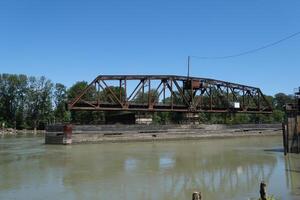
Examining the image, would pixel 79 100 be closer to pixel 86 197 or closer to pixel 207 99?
pixel 207 99

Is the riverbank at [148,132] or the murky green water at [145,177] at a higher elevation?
the riverbank at [148,132]

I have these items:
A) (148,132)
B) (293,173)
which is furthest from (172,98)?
(293,173)

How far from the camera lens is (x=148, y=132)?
7538 cm

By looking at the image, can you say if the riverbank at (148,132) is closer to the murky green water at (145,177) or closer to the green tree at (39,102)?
the murky green water at (145,177)

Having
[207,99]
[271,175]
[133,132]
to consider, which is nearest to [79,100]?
[133,132]

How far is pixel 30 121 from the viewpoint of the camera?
14312 cm

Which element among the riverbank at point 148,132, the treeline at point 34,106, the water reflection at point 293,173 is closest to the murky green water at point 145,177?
the water reflection at point 293,173

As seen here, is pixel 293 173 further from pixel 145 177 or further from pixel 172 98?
pixel 172 98

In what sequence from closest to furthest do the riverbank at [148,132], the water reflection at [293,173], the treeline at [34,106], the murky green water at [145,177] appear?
the murky green water at [145,177]
the water reflection at [293,173]
the riverbank at [148,132]
the treeline at [34,106]

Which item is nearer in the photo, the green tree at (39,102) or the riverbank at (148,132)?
the riverbank at (148,132)

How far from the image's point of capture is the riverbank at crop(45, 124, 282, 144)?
65.8 meters

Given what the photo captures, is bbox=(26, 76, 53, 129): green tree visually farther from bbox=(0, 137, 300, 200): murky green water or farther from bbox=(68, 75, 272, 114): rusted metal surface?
bbox=(0, 137, 300, 200): murky green water

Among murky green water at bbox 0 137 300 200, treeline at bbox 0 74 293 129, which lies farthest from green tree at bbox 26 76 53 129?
murky green water at bbox 0 137 300 200

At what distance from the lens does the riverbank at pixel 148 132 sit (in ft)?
216
